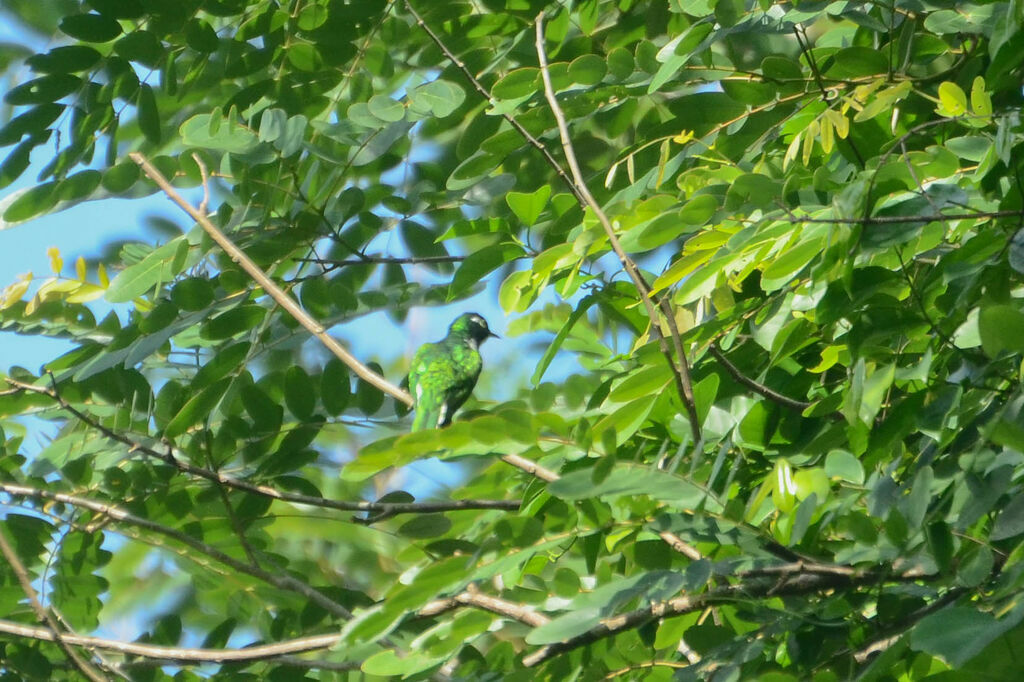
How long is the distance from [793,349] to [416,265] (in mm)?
1393

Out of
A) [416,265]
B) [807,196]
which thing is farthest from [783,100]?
[416,265]

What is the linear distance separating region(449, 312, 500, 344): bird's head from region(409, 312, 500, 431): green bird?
0.83 ft

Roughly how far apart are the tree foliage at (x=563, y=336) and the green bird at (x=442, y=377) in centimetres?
25

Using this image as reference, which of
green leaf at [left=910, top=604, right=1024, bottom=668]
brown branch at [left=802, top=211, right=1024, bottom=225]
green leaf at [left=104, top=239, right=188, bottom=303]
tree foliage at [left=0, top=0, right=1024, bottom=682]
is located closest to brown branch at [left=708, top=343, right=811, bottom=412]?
tree foliage at [left=0, top=0, right=1024, bottom=682]

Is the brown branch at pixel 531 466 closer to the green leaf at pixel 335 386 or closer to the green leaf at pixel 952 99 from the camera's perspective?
the green leaf at pixel 952 99

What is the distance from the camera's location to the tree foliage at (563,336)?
1.83 m

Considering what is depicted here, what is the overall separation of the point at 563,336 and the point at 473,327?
10.1ft

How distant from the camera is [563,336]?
237cm

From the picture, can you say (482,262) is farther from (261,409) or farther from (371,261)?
(261,409)

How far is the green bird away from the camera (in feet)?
11.6

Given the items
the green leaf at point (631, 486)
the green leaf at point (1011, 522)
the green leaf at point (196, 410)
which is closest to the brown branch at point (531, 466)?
the green leaf at point (631, 486)

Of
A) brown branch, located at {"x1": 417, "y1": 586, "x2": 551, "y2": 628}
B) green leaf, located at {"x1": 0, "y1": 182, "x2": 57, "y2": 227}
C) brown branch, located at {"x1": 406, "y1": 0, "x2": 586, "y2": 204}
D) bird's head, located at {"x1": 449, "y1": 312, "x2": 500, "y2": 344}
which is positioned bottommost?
bird's head, located at {"x1": 449, "y1": 312, "x2": 500, "y2": 344}

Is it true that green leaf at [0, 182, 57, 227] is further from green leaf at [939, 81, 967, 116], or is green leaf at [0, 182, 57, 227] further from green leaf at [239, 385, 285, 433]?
green leaf at [939, 81, 967, 116]

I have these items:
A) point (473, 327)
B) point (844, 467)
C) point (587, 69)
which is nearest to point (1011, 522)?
point (844, 467)
